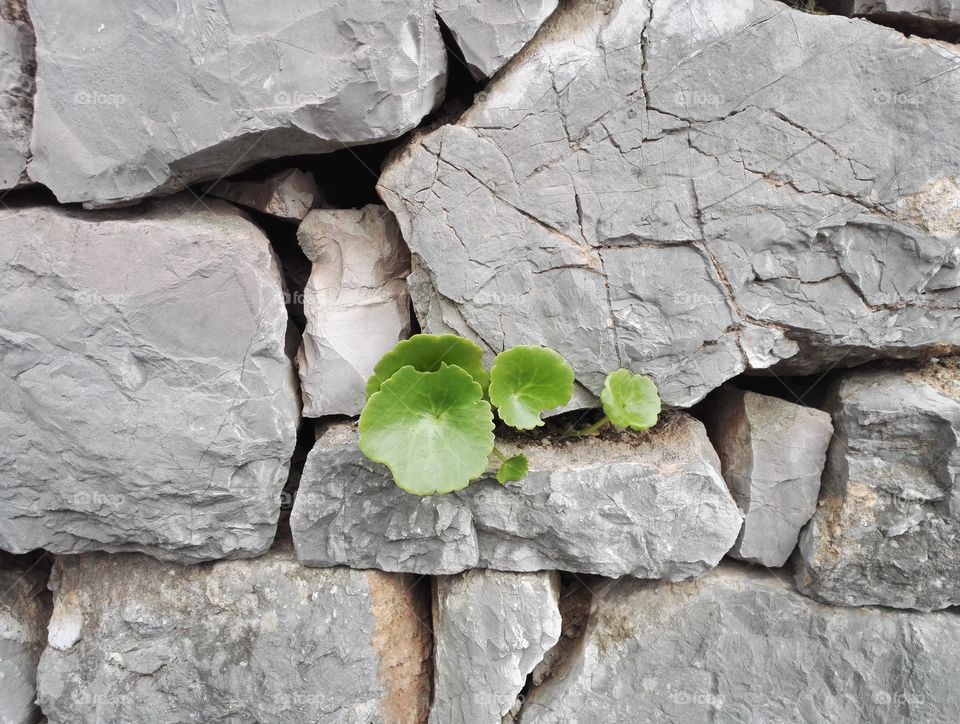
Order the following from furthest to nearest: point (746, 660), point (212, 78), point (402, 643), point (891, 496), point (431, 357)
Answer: point (402, 643) → point (746, 660) → point (891, 496) → point (431, 357) → point (212, 78)

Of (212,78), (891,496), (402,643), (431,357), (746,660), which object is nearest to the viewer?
(212,78)

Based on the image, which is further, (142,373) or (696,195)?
(142,373)

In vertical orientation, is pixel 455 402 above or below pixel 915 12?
below

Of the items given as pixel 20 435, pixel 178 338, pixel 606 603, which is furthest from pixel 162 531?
pixel 606 603

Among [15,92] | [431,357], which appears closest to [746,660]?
[431,357]

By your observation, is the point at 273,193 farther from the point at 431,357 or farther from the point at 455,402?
the point at 455,402

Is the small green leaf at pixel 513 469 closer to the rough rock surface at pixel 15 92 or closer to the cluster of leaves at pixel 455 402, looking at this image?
the cluster of leaves at pixel 455 402
